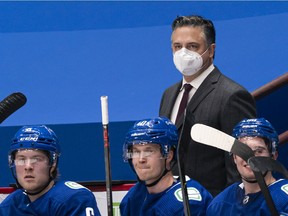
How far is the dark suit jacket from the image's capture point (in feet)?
13.5

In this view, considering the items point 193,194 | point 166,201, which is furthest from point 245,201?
point 166,201

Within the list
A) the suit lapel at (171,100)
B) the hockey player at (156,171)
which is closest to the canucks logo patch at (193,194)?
the hockey player at (156,171)

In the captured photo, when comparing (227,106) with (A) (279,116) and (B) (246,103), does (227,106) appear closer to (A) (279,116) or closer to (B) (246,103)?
(B) (246,103)

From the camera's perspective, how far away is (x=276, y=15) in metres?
5.80

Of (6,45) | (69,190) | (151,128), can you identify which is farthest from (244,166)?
(6,45)

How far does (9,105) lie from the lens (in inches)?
140

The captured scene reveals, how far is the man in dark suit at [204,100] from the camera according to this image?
413 centimetres

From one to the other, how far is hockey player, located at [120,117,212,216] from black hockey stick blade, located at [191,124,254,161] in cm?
88

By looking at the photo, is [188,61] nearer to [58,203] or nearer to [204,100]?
[204,100]

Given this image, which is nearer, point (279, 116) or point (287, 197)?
point (287, 197)

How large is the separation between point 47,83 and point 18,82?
0.18 meters

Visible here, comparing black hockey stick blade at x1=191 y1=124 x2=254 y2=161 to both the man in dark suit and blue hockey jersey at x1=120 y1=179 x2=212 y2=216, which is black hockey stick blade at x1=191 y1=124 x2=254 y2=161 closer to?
blue hockey jersey at x1=120 y1=179 x2=212 y2=216

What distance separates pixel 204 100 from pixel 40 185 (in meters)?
0.81

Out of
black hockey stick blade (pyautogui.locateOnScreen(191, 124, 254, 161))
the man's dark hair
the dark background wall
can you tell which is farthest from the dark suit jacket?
the dark background wall
